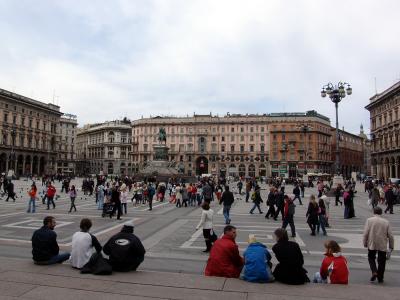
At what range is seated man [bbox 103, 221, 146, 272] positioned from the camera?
759 cm

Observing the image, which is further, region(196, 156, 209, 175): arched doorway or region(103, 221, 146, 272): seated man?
region(196, 156, 209, 175): arched doorway

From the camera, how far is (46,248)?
322 inches

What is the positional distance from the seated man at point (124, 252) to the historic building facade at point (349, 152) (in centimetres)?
12900

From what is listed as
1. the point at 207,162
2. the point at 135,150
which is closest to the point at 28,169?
the point at 135,150

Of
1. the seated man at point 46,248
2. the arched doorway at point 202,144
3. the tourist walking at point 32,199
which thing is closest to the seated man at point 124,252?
the seated man at point 46,248

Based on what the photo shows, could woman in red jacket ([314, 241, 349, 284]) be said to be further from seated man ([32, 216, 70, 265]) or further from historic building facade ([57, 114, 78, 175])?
historic building facade ([57, 114, 78, 175])

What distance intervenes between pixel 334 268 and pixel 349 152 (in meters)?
152

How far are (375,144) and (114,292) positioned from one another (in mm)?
90675

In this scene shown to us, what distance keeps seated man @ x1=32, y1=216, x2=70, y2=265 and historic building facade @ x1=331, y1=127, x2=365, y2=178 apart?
5084 inches

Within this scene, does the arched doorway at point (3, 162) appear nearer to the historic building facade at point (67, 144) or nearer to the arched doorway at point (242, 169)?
the historic building facade at point (67, 144)

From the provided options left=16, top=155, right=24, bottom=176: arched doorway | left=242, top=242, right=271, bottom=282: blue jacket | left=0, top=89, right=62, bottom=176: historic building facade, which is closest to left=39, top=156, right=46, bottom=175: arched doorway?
left=0, top=89, right=62, bottom=176: historic building facade

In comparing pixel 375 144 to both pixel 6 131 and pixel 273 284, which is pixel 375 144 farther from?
pixel 273 284

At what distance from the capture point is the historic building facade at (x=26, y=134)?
3356 inches

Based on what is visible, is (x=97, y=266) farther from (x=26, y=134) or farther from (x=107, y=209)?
(x=26, y=134)
